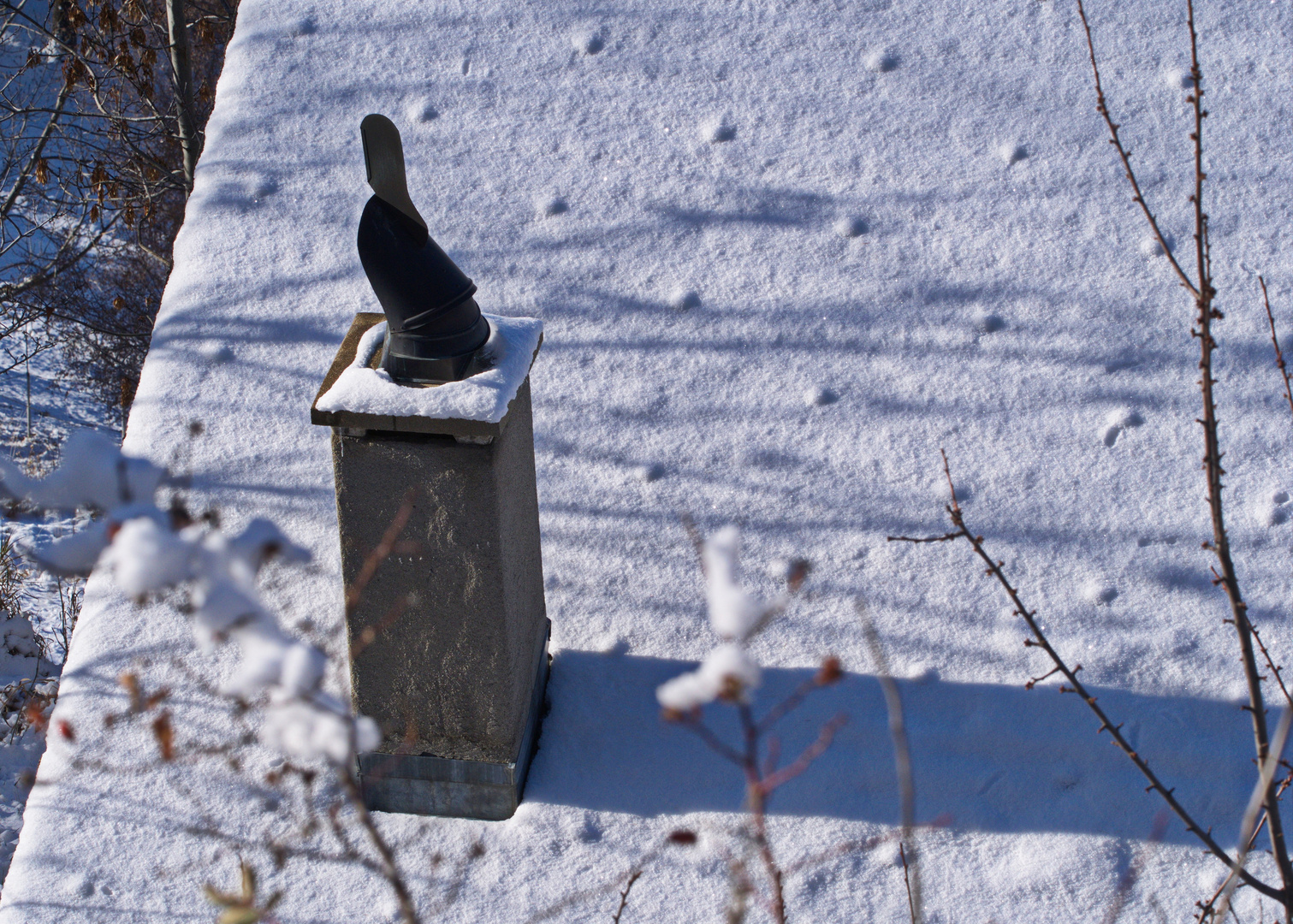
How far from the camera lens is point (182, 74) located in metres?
6.92

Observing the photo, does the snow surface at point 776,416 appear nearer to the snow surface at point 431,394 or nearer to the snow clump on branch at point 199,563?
the snow surface at point 431,394

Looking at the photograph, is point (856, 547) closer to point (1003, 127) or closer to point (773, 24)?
point (1003, 127)

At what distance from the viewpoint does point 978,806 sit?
2.59 metres

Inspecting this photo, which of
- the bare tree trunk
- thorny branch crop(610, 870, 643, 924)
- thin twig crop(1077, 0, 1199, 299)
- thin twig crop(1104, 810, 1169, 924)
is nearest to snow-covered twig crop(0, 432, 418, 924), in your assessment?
thorny branch crop(610, 870, 643, 924)

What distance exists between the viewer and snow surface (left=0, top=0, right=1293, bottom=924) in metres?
2.58

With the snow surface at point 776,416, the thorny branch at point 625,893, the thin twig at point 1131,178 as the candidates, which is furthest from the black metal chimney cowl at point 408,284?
the thin twig at point 1131,178

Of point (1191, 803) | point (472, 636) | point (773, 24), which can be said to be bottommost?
point (1191, 803)

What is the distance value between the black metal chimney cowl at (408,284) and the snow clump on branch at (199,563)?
1.20 meters

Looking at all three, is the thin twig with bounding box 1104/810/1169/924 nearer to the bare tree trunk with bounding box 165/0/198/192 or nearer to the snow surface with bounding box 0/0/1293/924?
the snow surface with bounding box 0/0/1293/924

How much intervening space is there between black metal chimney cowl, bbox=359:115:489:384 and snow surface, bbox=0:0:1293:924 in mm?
744

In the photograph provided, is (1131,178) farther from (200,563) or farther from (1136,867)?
(1136,867)

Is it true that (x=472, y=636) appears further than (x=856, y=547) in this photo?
No

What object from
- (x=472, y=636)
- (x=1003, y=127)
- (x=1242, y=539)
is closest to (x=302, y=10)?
(x=1003, y=127)

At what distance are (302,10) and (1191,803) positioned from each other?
14.4 feet
